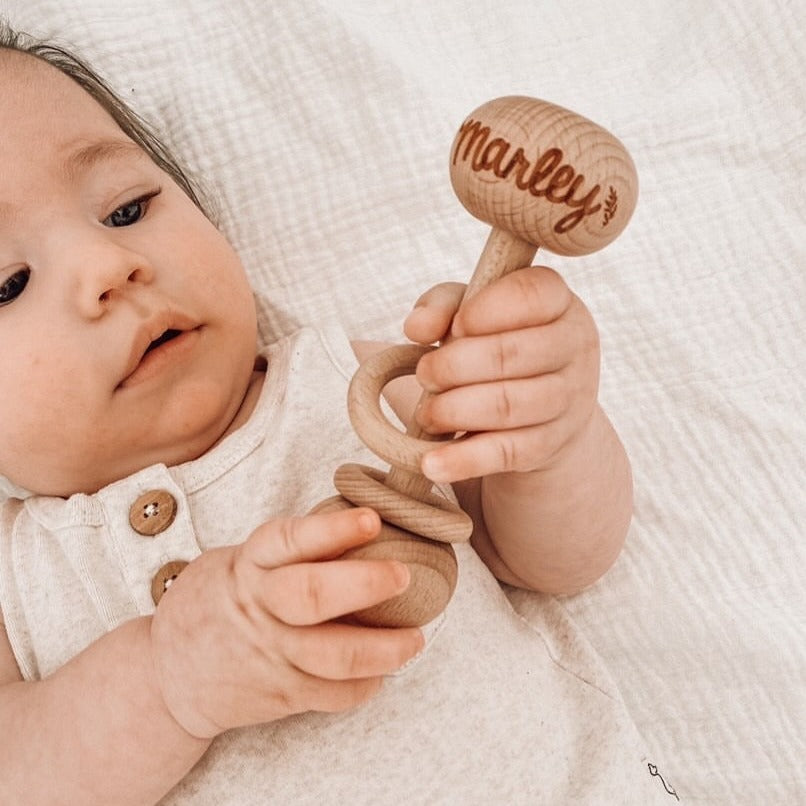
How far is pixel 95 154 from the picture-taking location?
2.82ft

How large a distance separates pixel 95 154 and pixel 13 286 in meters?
0.15

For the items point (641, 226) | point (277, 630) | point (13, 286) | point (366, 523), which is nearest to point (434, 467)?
point (366, 523)

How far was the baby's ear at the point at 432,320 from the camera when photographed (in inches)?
24.1

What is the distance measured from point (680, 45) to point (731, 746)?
32.4 inches

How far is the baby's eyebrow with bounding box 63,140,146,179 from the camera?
838 millimetres

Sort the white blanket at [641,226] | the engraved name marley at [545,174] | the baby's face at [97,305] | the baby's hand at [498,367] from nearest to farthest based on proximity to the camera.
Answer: the engraved name marley at [545,174] < the baby's hand at [498,367] < the baby's face at [97,305] < the white blanket at [641,226]

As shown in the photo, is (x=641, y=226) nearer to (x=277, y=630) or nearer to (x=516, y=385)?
(x=516, y=385)

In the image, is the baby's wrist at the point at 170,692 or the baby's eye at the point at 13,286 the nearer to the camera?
the baby's wrist at the point at 170,692

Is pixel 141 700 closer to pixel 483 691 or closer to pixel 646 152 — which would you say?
pixel 483 691

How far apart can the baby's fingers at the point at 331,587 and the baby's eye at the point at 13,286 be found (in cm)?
39

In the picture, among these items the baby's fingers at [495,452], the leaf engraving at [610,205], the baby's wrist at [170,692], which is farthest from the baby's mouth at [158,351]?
the leaf engraving at [610,205]

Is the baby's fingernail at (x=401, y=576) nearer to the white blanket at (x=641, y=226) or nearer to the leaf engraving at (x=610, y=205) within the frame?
the leaf engraving at (x=610, y=205)

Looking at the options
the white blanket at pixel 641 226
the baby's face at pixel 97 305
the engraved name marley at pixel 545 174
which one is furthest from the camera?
the white blanket at pixel 641 226

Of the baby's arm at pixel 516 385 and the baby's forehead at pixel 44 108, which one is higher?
the baby's forehead at pixel 44 108
